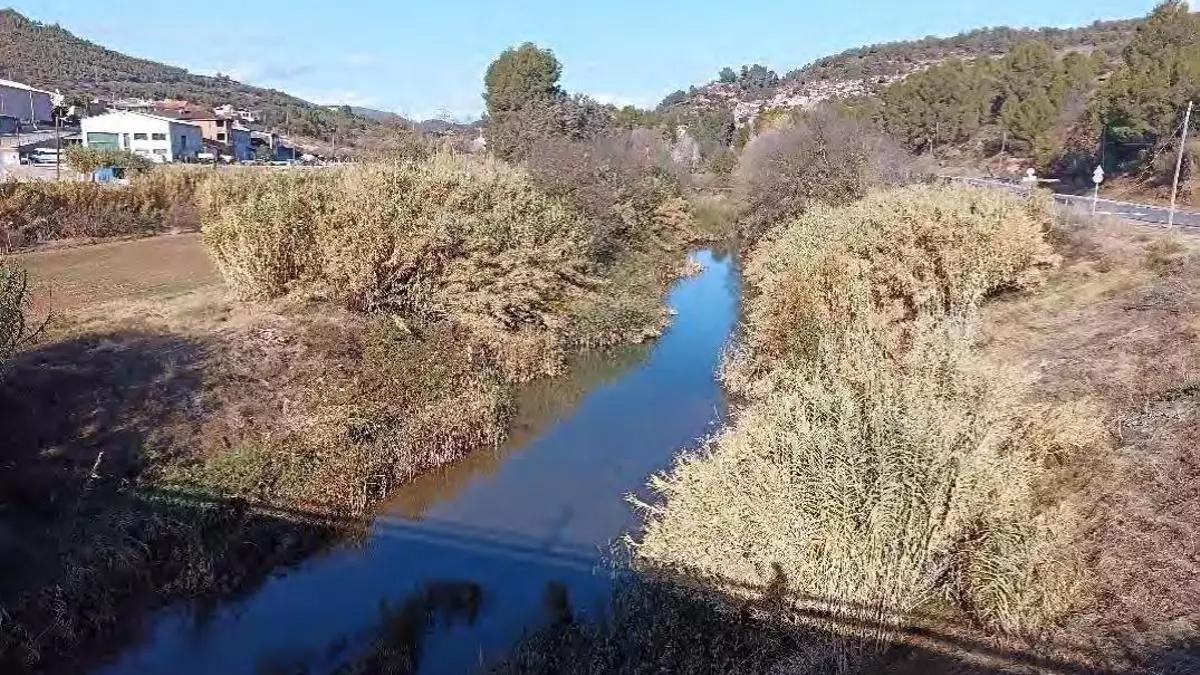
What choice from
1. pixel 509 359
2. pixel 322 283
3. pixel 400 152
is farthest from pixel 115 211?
pixel 509 359

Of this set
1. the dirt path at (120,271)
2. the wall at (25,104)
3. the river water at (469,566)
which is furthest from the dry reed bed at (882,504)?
the wall at (25,104)

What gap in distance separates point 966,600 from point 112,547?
36.0 ft

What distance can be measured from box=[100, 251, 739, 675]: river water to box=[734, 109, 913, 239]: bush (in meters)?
16.1

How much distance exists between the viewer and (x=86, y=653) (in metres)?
10.6

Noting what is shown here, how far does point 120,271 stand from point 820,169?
1042 inches

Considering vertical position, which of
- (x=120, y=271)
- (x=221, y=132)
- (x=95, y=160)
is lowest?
(x=120, y=271)

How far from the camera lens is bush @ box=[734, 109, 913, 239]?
3325 cm

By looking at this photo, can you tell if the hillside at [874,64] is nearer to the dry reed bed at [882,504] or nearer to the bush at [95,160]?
the bush at [95,160]

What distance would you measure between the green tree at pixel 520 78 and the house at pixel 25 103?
1947 inches

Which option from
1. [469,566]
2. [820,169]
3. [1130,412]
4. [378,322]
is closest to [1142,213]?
[820,169]

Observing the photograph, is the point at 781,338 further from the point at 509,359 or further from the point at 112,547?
the point at 112,547

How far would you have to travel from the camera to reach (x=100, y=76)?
127812 millimetres

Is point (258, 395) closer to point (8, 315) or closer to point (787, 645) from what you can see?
point (8, 315)

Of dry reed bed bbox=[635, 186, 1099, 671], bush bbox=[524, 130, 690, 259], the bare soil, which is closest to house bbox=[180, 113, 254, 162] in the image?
bush bbox=[524, 130, 690, 259]
